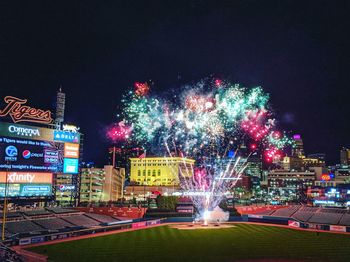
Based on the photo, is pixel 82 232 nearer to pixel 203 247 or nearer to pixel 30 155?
pixel 30 155

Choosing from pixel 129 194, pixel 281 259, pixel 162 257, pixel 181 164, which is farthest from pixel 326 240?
pixel 181 164

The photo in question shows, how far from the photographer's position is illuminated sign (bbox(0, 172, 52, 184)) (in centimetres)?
4150

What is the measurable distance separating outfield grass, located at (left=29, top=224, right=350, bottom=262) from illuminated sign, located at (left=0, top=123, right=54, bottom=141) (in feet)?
41.0

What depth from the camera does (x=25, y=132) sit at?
43438 millimetres

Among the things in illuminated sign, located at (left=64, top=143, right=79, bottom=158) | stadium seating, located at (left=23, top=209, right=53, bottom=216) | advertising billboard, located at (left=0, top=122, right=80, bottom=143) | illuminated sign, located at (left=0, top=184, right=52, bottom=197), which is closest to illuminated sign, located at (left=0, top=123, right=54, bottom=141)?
advertising billboard, located at (left=0, top=122, right=80, bottom=143)

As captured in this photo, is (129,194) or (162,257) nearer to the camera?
(162,257)

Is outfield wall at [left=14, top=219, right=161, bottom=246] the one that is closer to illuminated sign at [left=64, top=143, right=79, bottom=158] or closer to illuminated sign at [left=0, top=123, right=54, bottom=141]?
illuminated sign at [left=64, top=143, right=79, bottom=158]

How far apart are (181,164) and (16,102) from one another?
5386 inches

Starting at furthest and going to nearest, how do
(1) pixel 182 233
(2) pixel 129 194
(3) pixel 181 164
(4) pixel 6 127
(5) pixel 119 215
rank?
(3) pixel 181 164 → (2) pixel 129 194 → (5) pixel 119 215 → (1) pixel 182 233 → (4) pixel 6 127

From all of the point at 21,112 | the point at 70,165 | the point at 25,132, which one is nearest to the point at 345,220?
the point at 70,165

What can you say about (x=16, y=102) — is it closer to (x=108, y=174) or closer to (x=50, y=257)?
(x=50, y=257)

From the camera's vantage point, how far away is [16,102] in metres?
42.3

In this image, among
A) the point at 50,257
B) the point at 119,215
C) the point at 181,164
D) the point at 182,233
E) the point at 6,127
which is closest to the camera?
the point at 50,257

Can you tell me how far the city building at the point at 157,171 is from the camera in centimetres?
16950
